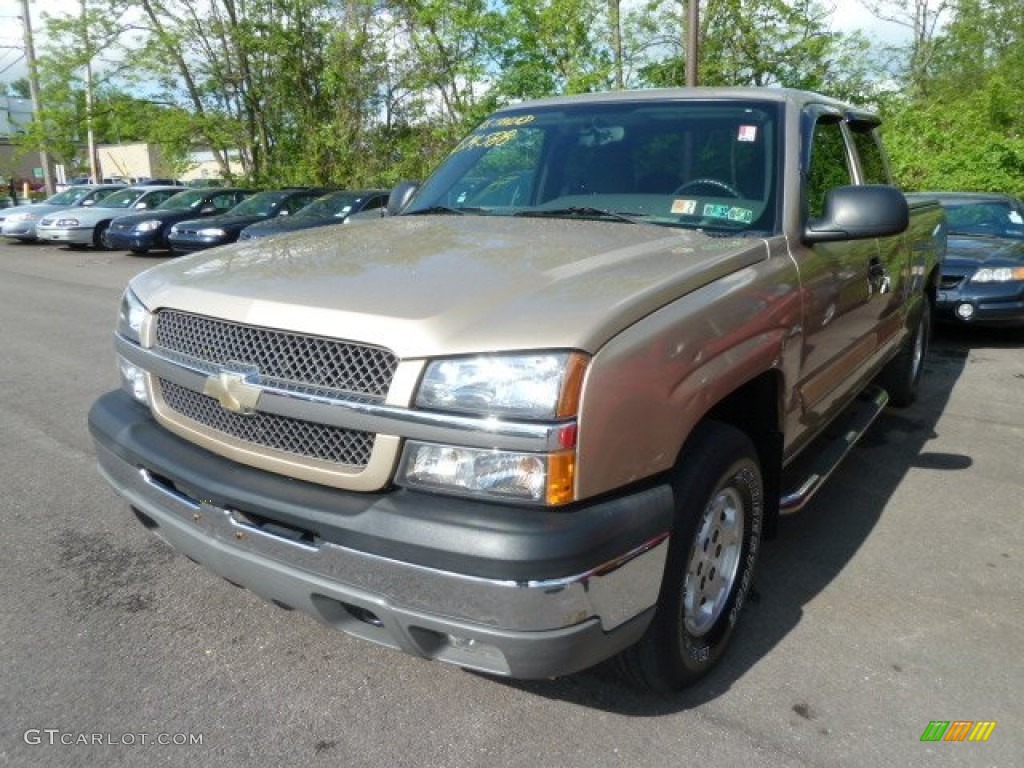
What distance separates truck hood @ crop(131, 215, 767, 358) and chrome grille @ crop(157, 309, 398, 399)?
0.04 m

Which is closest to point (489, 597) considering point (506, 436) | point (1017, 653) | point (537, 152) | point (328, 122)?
point (506, 436)

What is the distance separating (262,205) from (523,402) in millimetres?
16215

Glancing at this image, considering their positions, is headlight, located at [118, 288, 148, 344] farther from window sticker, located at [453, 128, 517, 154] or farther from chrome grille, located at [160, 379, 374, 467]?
window sticker, located at [453, 128, 517, 154]

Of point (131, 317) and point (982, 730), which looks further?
point (131, 317)

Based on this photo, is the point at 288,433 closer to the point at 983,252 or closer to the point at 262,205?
the point at 983,252

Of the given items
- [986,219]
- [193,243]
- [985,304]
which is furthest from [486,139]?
[193,243]

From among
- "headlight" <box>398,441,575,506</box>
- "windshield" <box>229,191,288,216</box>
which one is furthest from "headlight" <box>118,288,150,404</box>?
"windshield" <box>229,191,288,216</box>

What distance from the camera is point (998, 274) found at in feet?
25.8

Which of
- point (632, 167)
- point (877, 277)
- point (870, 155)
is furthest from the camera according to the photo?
point (870, 155)

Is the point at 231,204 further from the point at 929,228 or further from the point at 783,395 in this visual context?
the point at 783,395

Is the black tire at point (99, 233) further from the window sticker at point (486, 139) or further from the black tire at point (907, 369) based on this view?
the black tire at point (907, 369)

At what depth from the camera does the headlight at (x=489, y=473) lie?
1992 millimetres

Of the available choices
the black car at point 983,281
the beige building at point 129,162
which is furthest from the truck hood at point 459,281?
the beige building at point 129,162

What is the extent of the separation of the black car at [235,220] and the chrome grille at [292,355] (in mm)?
13895
